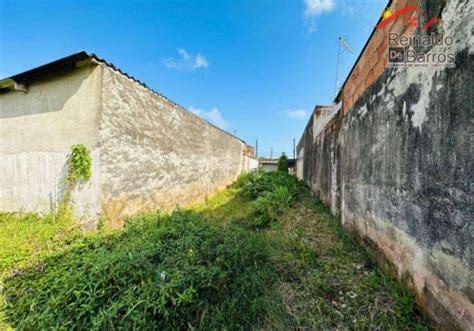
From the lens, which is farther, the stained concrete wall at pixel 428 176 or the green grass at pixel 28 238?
the green grass at pixel 28 238

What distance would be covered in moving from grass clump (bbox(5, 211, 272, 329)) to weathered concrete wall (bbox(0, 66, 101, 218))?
4.92 feet

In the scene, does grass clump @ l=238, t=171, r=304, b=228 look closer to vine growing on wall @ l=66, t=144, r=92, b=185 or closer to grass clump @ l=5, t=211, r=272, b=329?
grass clump @ l=5, t=211, r=272, b=329

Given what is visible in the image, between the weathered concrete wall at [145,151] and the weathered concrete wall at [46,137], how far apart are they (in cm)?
20

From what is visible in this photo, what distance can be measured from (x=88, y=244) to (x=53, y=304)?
1.20 m

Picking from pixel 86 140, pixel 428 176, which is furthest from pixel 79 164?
pixel 428 176

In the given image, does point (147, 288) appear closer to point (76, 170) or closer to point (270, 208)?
point (76, 170)

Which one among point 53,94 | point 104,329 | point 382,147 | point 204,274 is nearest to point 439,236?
point 382,147

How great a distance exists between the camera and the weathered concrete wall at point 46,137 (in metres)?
3.44

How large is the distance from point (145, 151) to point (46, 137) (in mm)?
1699

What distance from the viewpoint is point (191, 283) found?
183cm

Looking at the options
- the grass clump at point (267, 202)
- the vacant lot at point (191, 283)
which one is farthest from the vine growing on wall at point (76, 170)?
the grass clump at point (267, 202)

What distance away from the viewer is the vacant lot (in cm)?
168

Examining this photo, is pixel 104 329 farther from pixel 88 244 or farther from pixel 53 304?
pixel 88 244

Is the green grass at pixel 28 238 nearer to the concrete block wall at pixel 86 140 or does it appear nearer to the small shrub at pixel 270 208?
the concrete block wall at pixel 86 140
